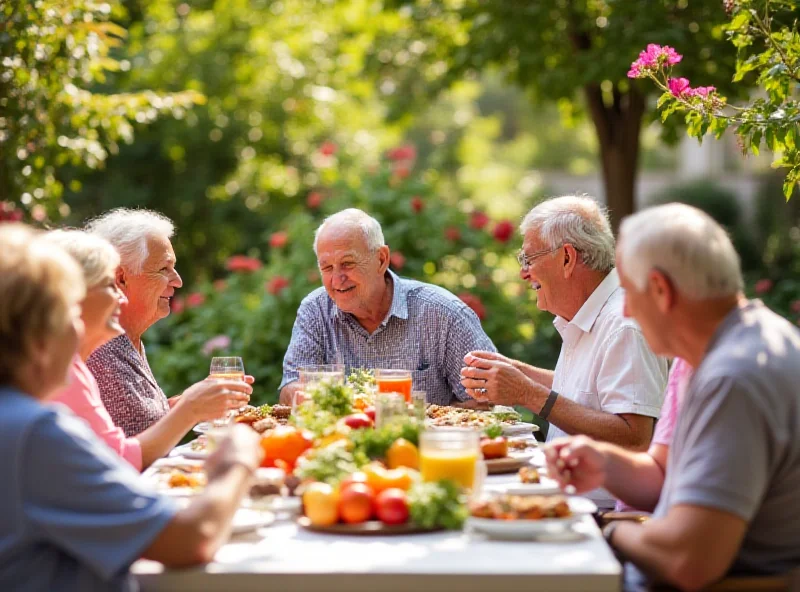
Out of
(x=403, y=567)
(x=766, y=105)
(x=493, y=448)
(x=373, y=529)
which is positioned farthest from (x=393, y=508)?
(x=766, y=105)

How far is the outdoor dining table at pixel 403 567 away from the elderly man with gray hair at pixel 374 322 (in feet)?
7.66

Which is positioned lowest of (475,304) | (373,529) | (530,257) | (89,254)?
(475,304)

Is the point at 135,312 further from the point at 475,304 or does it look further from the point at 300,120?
the point at 300,120

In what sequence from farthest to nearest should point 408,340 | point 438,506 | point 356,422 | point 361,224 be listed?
point 408,340
point 361,224
point 356,422
point 438,506

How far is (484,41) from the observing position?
8.51 metres

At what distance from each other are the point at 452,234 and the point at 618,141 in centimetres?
169

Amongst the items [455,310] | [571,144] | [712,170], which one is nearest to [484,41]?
[455,310]

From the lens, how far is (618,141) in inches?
343

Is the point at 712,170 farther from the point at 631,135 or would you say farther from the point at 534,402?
the point at 534,402

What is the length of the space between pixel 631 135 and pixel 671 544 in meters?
6.63

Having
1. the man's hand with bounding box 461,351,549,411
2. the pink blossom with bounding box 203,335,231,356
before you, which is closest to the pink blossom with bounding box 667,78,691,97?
the man's hand with bounding box 461,351,549,411

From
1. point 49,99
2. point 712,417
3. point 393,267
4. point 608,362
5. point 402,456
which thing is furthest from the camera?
point 393,267

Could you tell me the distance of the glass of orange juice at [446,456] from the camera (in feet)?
9.24

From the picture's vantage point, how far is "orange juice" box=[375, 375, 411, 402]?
3.93 meters
